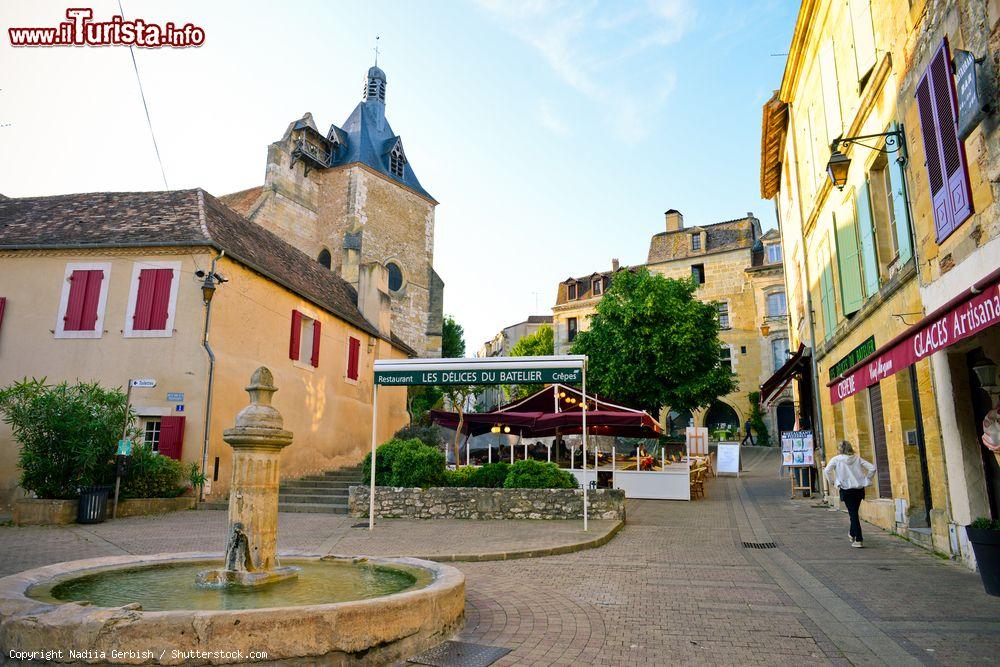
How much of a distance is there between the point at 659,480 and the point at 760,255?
95.6 feet

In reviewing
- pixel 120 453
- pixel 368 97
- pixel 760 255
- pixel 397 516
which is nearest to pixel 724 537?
pixel 397 516

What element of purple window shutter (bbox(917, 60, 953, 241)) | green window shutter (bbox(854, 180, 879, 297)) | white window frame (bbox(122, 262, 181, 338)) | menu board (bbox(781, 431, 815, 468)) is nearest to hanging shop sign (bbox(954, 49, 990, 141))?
purple window shutter (bbox(917, 60, 953, 241))

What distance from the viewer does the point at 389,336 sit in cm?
2531

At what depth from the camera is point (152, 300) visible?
1532 cm

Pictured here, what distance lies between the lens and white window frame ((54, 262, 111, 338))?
15281 mm

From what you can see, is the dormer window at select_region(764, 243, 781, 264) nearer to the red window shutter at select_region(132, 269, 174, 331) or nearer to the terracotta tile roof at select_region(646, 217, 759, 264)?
the terracotta tile roof at select_region(646, 217, 759, 264)

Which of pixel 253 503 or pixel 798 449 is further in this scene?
pixel 798 449

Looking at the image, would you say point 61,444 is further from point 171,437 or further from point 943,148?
point 943,148

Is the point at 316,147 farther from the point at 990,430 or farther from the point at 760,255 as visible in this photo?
the point at 990,430

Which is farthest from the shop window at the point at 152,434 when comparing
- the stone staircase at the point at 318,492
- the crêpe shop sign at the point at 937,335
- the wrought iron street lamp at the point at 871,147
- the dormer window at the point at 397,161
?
the dormer window at the point at 397,161

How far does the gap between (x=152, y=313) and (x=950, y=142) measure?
51.2 ft

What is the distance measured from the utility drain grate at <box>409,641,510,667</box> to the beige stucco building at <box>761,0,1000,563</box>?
15.3ft

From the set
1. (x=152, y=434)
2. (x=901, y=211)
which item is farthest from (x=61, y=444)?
(x=901, y=211)

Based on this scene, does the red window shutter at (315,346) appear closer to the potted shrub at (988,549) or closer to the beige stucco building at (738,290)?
the potted shrub at (988,549)
